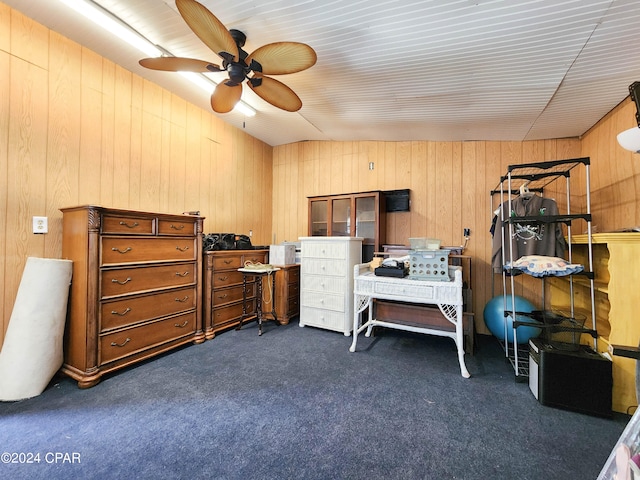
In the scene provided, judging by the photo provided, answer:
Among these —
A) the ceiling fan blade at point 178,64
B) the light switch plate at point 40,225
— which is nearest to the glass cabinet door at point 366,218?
the ceiling fan blade at point 178,64

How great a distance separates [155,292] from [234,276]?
3.10 feet

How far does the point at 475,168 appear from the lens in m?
3.28

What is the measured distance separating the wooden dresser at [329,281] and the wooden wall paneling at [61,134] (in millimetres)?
2294

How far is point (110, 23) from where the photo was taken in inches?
74.4

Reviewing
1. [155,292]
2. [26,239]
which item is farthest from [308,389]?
[26,239]

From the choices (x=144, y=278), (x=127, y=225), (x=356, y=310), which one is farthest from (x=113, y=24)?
(x=356, y=310)

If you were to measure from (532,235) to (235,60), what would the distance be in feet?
9.51

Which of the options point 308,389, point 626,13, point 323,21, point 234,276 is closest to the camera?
point 626,13

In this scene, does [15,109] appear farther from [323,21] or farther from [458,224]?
[458,224]

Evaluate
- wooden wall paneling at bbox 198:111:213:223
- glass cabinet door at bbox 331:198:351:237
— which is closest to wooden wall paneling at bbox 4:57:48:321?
wooden wall paneling at bbox 198:111:213:223

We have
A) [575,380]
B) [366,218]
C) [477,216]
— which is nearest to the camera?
[575,380]

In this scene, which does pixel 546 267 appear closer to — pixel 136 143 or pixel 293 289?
pixel 293 289

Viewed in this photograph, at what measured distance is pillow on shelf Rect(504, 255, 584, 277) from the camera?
72.6 inches

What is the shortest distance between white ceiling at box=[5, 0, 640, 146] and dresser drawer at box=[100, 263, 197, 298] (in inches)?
75.2
